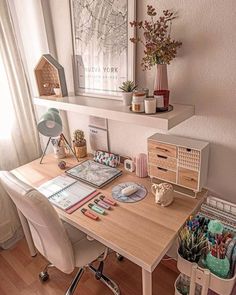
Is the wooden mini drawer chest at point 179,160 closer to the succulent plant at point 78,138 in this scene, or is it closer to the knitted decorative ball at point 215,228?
the knitted decorative ball at point 215,228

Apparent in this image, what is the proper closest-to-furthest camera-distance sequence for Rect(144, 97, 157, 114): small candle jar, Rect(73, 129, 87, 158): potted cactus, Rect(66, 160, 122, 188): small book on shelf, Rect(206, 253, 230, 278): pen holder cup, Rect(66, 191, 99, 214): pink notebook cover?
Rect(206, 253, 230, 278): pen holder cup < Rect(144, 97, 157, 114): small candle jar < Rect(66, 191, 99, 214): pink notebook cover < Rect(66, 160, 122, 188): small book on shelf < Rect(73, 129, 87, 158): potted cactus

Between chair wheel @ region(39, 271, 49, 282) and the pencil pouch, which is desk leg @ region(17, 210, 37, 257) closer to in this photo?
chair wheel @ region(39, 271, 49, 282)

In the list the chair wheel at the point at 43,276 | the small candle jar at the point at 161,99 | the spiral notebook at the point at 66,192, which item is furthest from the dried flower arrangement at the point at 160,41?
the chair wheel at the point at 43,276

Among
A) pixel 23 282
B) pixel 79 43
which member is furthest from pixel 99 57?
pixel 23 282

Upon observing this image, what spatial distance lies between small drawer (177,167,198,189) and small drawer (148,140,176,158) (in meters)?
0.09

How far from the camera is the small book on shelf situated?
141 centimetres

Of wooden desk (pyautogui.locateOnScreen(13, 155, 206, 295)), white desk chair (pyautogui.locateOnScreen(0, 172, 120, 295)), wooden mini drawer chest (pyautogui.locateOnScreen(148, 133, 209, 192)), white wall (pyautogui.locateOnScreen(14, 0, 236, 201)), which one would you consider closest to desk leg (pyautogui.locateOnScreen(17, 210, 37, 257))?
white desk chair (pyautogui.locateOnScreen(0, 172, 120, 295))

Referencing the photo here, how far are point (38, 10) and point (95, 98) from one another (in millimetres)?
727

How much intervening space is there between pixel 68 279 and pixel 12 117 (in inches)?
47.3

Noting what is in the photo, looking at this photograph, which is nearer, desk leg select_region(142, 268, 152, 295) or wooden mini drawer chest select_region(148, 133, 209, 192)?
desk leg select_region(142, 268, 152, 295)

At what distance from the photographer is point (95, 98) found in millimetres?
1527

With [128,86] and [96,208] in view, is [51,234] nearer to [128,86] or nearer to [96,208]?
[96,208]

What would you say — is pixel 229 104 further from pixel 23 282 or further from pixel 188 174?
pixel 23 282

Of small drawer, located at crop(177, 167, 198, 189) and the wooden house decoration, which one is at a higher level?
the wooden house decoration
